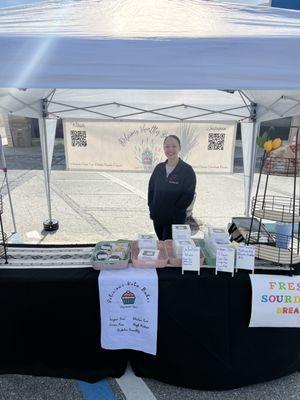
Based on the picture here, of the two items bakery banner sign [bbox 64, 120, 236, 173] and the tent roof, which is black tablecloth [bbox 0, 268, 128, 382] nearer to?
the tent roof

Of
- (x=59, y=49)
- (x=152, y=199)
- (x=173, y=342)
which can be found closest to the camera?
(x=59, y=49)

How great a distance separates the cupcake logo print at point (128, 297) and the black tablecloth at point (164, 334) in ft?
0.57

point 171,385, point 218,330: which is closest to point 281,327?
point 218,330

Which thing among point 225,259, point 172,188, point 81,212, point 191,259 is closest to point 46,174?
point 81,212

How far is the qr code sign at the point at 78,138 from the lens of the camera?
4439 mm

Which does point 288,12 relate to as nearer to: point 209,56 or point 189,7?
point 189,7

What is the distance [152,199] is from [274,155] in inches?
57.3

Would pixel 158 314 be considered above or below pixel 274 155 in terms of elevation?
below

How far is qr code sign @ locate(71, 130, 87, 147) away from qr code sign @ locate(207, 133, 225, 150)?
1.84 metres

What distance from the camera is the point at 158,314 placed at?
1829mm

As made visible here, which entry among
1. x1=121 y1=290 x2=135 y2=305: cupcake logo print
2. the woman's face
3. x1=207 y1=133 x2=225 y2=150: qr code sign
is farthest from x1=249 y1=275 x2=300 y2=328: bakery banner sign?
x1=207 y1=133 x2=225 y2=150: qr code sign

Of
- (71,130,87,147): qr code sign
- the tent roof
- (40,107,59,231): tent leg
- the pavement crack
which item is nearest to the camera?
the tent roof

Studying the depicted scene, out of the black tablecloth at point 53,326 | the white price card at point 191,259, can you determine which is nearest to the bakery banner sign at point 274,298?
the white price card at point 191,259

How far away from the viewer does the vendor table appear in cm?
179
